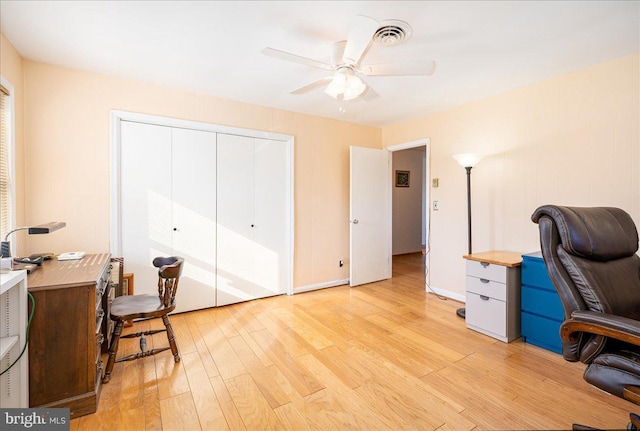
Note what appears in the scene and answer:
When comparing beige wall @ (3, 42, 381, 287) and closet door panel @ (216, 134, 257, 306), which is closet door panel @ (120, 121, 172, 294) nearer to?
beige wall @ (3, 42, 381, 287)

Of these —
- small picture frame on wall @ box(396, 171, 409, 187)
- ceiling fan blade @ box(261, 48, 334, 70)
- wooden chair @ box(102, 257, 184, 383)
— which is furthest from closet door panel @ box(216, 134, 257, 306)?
small picture frame on wall @ box(396, 171, 409, 187)

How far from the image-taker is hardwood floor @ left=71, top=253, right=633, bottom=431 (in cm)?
159

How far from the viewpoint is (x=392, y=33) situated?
6.49 ft

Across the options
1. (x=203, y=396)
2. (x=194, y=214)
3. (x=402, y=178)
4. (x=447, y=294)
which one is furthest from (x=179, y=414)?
(x=402, y=178)

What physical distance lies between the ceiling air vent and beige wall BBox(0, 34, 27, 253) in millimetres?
2677

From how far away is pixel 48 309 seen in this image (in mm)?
1580

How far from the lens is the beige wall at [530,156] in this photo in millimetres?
2350

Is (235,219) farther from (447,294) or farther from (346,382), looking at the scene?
(447,294)

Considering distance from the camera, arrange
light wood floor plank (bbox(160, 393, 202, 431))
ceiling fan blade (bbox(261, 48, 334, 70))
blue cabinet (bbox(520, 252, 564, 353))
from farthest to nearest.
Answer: blue cabinet (bbox(520, 252, 564, 353)) < ceiling fan blade (bbox(261, 48, 334, 70)) < light wood floor plank (bbox(160, 393, 202, 431))

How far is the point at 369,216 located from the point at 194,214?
2.38 metres

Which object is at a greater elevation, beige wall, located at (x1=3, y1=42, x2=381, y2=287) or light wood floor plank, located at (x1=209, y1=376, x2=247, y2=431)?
beige wall, located at (x1=3, y1=42, x2=381, y2=287)

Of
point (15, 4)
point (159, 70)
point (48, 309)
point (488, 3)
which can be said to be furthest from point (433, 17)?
point (48, 309)

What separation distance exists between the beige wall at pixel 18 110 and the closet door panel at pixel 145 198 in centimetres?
68

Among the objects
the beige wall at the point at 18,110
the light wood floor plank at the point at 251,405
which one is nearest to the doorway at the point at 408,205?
the light wood floor plank at the point at 251,405
